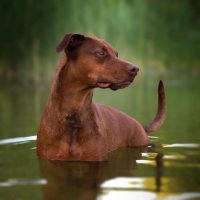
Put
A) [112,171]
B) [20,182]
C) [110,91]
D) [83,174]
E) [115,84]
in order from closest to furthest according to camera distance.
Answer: [20,182]
[83,174]
[112,171]
[115,84]
[110,91]

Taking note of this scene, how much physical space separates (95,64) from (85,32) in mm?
14572

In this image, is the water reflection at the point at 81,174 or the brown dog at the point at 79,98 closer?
the water reflection at the point at 81,174

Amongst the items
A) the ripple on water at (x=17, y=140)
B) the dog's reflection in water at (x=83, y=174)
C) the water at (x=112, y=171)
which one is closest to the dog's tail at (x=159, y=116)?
the water at (x=112, y=171)

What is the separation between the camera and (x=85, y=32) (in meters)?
21.2

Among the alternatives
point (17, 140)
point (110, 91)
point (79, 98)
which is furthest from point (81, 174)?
point (110, 91)

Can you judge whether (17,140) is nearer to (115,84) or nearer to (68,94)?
(68,94)

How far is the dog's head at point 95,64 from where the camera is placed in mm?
6688

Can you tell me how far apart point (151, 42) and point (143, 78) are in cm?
181

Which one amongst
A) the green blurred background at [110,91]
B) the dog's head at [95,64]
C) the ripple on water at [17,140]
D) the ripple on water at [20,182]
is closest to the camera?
the ripple on water at [20,182]

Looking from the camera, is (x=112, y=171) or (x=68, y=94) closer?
(x=112, y=171)

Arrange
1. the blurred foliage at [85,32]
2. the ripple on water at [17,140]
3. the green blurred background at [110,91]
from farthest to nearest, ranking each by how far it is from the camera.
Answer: the blurred foliage at [85,32], the ripple on water at [17,140], the green blurred background at [110,91]

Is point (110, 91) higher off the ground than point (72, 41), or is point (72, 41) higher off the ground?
point (72, 41)

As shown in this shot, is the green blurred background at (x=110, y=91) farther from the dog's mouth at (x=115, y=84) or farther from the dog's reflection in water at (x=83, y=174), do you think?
the dog's mouth at (x=115, y=84)

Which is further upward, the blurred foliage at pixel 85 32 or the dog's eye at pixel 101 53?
the blurred foliage at pixel 85 32
